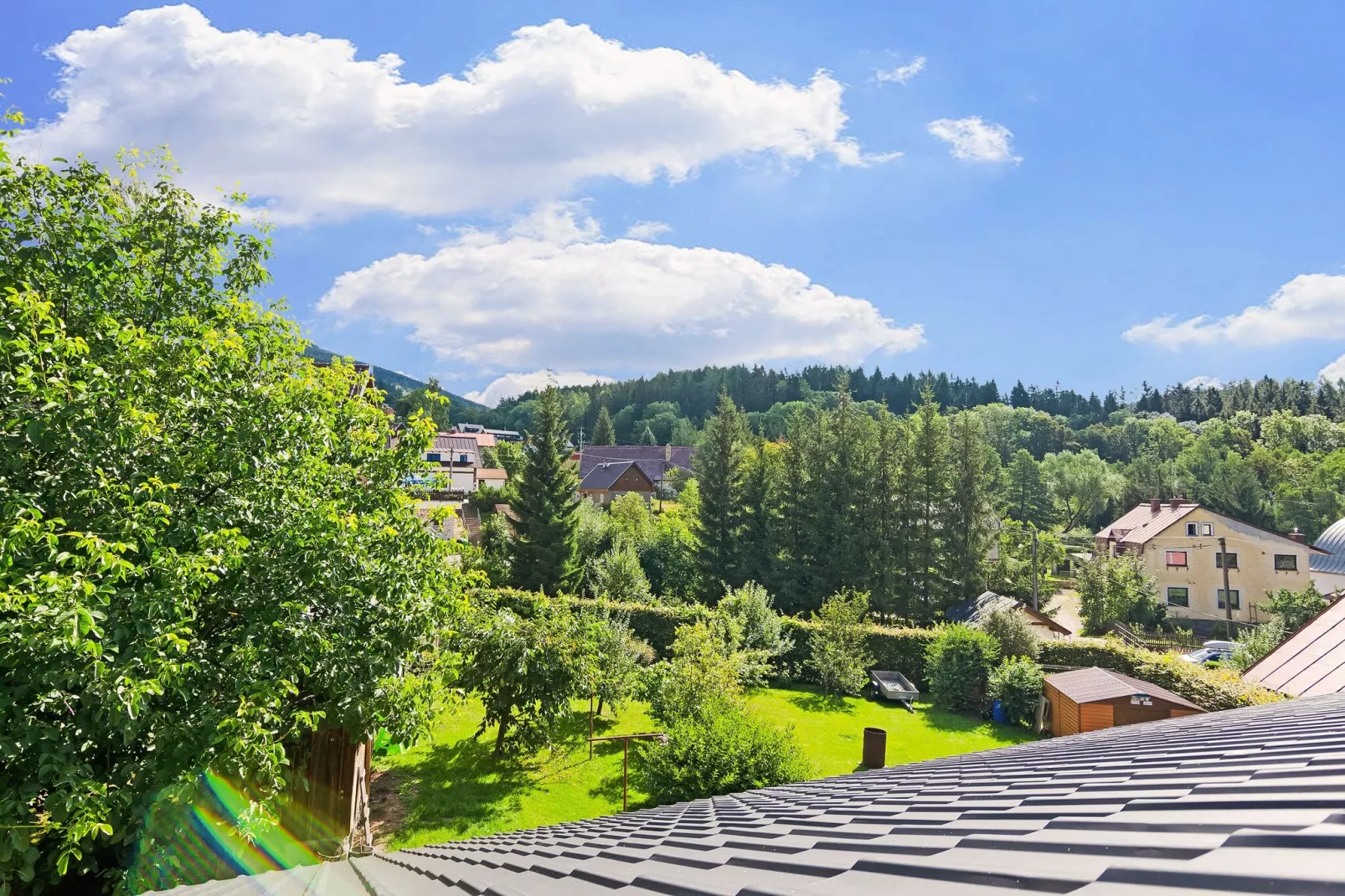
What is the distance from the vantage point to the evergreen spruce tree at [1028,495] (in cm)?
7831

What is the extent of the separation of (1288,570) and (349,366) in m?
56.5

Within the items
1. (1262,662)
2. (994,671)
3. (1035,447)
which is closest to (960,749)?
(994,671)

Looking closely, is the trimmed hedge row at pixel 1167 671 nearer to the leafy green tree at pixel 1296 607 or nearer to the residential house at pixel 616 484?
the leafy green tree at pixel 1296 607

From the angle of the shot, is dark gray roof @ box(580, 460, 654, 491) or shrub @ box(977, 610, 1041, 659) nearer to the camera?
shrub @ box(977, 610, 1041, 659)

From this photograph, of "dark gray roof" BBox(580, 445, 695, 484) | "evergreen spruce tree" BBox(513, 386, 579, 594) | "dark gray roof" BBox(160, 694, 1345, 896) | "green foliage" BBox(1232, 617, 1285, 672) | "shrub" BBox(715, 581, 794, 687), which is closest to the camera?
"dark gray roof" BBox(160, 694, 1345, 896)

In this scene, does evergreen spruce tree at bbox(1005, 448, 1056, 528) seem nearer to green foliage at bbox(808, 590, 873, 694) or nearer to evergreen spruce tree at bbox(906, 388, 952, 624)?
evergreen spruce tree at bbox(906, 388, 952, 624)

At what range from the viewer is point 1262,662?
52.5ft

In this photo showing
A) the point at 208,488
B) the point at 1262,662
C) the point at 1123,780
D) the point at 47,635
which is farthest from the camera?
the point at 1262,662

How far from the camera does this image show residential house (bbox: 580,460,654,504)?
7119cm

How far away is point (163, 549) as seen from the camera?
6.20 m

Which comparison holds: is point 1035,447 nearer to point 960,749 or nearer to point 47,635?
point 960,749

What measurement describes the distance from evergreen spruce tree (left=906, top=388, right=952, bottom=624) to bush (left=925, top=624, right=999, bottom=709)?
14194mm

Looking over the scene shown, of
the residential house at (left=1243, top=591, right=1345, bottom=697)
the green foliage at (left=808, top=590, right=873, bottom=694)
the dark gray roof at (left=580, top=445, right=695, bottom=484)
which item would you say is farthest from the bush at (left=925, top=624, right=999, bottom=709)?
the dark gray roof at (left=580, top=445, right=695, bottom=484)

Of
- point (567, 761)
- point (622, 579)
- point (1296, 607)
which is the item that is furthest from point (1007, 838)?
point (1296, 607)
